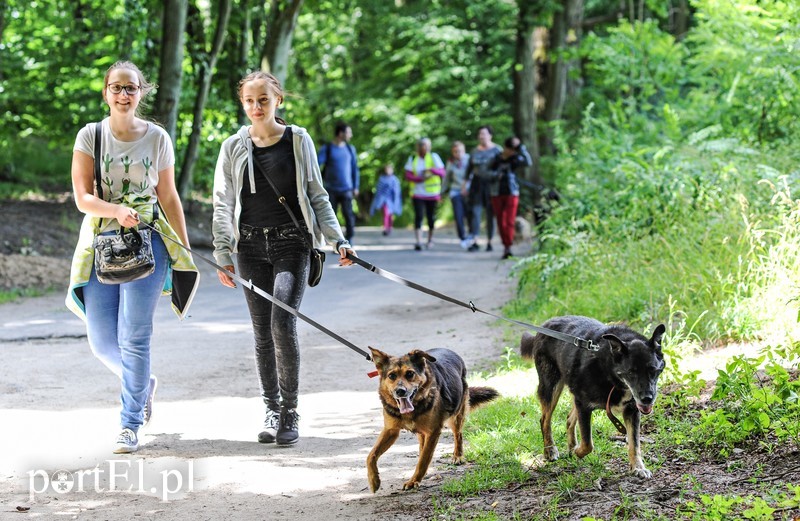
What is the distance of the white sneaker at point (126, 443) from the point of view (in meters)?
6.10

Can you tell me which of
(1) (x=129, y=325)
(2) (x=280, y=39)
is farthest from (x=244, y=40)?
(1) (x=129, y=325)

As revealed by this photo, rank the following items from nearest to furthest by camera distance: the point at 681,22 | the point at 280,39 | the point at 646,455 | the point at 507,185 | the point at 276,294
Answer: the point at 646,455 → the point at 276,294 → the point at 507,185 → the point at 280,39 → the point at 681,22

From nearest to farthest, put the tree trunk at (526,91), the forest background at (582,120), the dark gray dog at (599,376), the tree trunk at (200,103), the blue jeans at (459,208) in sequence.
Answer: the dark gray dog at (599,376) → the forest background at (582,120) → the blue jeans at (459,208) → the tree trunk at (200,103) → the tree trunk at (526,91)

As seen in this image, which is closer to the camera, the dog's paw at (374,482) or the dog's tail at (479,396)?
the dog's paw at (374,482)

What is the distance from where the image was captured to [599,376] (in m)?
5.32

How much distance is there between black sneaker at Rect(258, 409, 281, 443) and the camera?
6.47 m

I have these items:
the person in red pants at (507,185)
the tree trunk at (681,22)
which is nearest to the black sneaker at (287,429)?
the person in red pants at (507,185)

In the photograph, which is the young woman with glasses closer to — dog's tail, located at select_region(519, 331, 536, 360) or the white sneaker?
the white sneaker

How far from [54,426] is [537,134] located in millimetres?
20057

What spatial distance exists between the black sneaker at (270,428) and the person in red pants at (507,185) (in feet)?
36.7

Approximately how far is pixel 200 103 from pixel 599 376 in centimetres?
1681

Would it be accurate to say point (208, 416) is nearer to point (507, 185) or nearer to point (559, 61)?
point (507, 185)

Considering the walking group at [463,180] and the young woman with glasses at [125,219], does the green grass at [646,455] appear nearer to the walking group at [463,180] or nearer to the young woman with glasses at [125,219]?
the young woman with glasses at [125,219]

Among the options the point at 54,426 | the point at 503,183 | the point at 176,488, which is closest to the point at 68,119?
the point at 503,183
